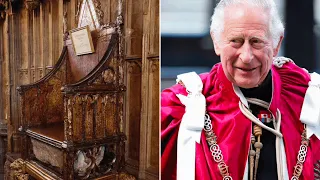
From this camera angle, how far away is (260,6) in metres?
0.97

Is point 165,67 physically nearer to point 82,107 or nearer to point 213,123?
point 213,123

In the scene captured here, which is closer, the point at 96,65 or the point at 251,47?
the point at 251,47

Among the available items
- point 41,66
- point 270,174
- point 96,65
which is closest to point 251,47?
point 270,174

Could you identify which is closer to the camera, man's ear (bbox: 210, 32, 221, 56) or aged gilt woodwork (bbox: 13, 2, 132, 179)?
man's ear (bbox: 210, 32, 221, 56)

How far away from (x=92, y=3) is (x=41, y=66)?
0.38 metres

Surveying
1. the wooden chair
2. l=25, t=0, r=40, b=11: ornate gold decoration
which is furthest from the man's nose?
l=25, t=0, r=40, b=11: ornate gold decoration

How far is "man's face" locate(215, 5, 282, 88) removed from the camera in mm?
973

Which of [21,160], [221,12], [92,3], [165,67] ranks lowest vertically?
[21,160]

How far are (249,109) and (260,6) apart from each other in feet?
1.15

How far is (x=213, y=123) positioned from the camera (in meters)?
1.11

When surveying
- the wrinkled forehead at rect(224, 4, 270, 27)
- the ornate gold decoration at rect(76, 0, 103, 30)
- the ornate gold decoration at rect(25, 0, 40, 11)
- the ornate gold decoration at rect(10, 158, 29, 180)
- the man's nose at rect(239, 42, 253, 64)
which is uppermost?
the ornate gold decoration at rect(25, 0, 40, 11)

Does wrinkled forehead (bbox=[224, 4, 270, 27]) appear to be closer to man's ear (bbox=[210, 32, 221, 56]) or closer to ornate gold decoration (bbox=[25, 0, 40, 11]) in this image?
man's ear (bbox=[210, 32, 221, 56])

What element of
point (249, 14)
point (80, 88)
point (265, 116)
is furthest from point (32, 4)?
point (265, 116)

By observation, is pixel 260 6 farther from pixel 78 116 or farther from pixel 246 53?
pixel 78 116
